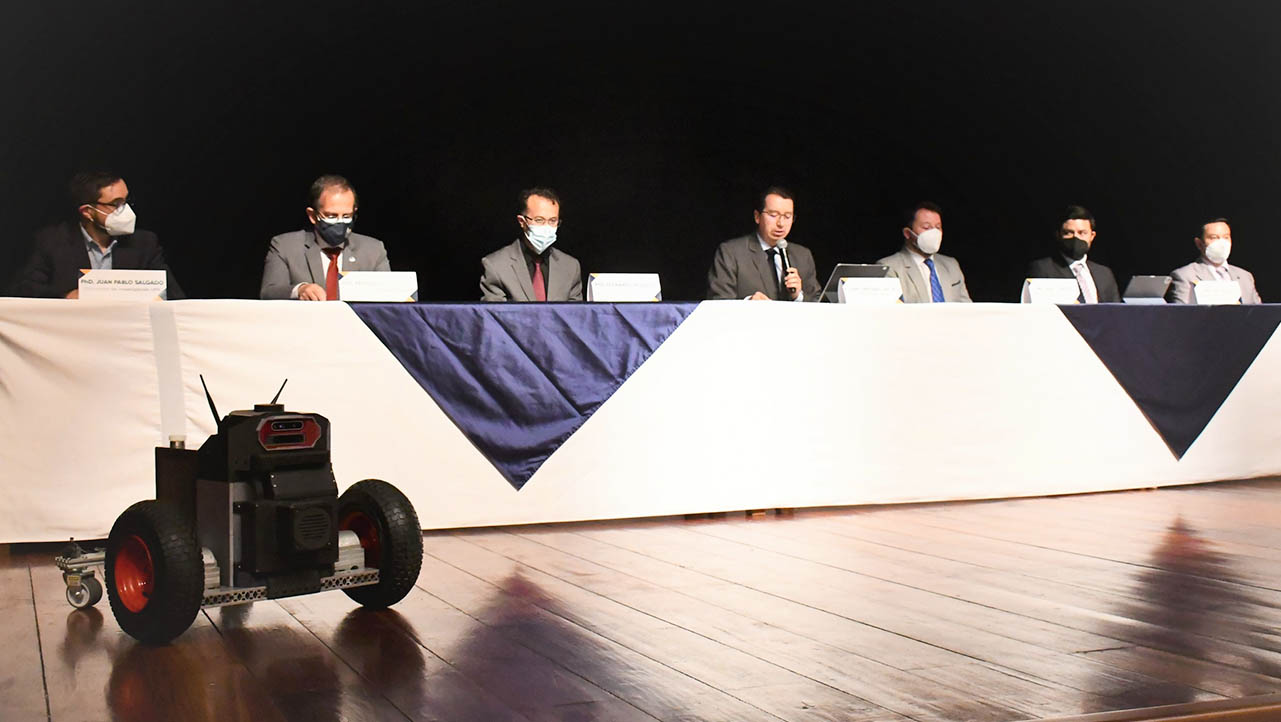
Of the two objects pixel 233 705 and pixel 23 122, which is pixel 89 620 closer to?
pixel 233 705

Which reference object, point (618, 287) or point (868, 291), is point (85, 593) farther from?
point (868, 291)

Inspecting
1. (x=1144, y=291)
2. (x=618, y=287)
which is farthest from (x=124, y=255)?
(x=1144, y=291)

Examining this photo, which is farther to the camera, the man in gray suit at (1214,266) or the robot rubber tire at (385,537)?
the man in gray suit at (1214,266)

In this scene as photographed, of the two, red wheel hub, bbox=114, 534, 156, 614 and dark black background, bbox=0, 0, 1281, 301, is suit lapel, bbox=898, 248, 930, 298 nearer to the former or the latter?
dark black background, bbox=0, 0, 1281, 301

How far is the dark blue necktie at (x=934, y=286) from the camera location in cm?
465

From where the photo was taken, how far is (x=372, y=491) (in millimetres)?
2186

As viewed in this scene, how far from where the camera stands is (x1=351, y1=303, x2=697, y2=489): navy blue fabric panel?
3100 millimetres

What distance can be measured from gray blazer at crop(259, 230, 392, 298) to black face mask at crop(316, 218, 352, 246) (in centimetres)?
7

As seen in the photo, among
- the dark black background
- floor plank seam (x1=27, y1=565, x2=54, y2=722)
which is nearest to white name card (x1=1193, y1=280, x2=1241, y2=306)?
the dark black background

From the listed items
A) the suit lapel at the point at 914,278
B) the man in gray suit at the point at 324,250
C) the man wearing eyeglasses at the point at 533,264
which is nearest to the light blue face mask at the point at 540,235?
the man wearing eyeglasses at the point at 533,264

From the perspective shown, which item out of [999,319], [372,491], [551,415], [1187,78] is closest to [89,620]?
[372,491]

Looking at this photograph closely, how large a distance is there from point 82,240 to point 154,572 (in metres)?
2.17

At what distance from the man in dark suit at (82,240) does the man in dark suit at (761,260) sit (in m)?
1.92

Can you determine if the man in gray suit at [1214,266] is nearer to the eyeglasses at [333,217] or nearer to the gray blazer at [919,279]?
the gray blazer at [919,279]
